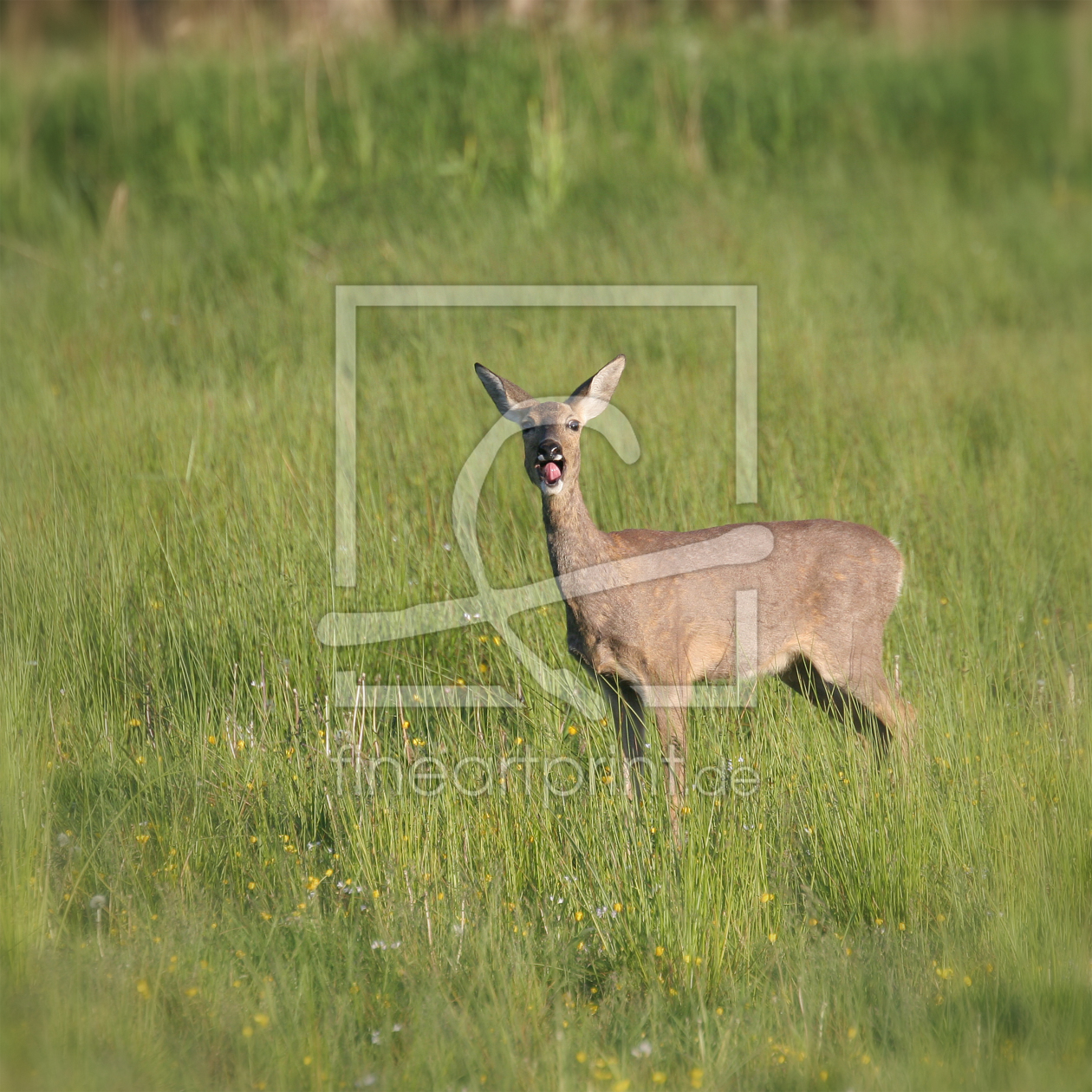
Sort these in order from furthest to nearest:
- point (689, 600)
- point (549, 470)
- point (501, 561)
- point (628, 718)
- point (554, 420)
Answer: point (501, 561) → point (628, 718) → point (689, 600) → point (554, 420) → point (549, 470)

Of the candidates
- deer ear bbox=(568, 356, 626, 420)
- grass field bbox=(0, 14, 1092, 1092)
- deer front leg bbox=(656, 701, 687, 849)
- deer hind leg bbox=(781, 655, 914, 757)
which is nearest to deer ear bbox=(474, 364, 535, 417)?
deer ear bbox=(568, 356, 626, 420)

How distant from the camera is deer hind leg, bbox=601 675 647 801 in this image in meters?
5.44

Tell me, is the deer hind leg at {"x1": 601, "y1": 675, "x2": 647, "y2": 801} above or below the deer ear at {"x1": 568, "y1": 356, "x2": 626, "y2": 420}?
below

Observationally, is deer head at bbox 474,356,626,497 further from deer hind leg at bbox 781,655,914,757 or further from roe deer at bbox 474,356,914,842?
deer hind leg at bbox 781,655,914,757

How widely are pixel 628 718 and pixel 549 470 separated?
109 cm

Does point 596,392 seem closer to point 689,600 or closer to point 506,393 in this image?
point 506,393

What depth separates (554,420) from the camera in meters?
5.35

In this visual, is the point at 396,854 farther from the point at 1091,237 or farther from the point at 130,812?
the point at 1091,237

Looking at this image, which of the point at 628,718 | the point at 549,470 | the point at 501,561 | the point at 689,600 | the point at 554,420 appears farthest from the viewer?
the point at 501,561

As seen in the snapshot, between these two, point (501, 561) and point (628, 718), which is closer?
point (628, 718)

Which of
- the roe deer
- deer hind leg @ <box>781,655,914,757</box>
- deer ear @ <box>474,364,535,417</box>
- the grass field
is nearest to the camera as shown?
the grass field

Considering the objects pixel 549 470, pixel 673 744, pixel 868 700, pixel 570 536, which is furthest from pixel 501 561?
pixel 868 700

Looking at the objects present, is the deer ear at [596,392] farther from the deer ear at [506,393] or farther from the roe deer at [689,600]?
the deer ear at [506,393]

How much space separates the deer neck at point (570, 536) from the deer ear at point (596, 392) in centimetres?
29
